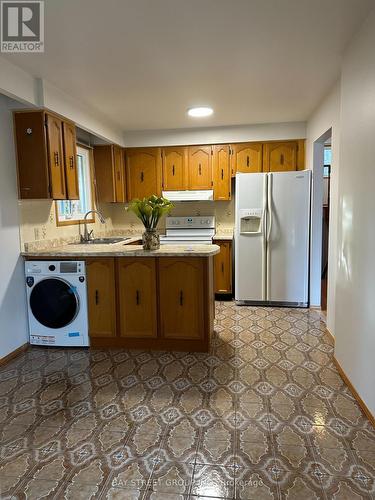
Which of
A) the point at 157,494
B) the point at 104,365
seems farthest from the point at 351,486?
the point at 104,365

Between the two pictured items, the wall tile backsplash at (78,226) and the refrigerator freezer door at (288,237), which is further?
the refrigerator freezer door at (288,237)

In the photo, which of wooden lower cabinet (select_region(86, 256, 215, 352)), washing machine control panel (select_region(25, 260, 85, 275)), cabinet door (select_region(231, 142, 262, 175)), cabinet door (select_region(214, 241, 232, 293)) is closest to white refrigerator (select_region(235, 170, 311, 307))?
cabinet door (select_region(214, 241, 232, 293))

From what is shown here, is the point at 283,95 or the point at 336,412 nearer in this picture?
the point at 336,412

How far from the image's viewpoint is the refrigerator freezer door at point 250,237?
4.29 meters

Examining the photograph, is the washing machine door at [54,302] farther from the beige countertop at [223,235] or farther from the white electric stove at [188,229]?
the beige countertop at [223,235]

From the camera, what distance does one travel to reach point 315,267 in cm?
431

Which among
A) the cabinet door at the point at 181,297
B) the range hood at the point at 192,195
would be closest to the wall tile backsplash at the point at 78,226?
the range hood at the point at 192,195

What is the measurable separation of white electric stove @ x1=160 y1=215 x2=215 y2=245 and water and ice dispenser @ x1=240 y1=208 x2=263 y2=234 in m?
0.76

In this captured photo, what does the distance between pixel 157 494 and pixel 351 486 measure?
0.89 m

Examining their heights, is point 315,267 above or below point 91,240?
below

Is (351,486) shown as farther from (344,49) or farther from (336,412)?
(344,49)

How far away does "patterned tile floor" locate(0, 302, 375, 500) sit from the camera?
1.60m

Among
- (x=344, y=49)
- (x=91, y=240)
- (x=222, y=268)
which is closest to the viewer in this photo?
(x=344, y=49)

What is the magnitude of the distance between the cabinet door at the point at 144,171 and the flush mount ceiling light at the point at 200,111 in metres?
1.16
